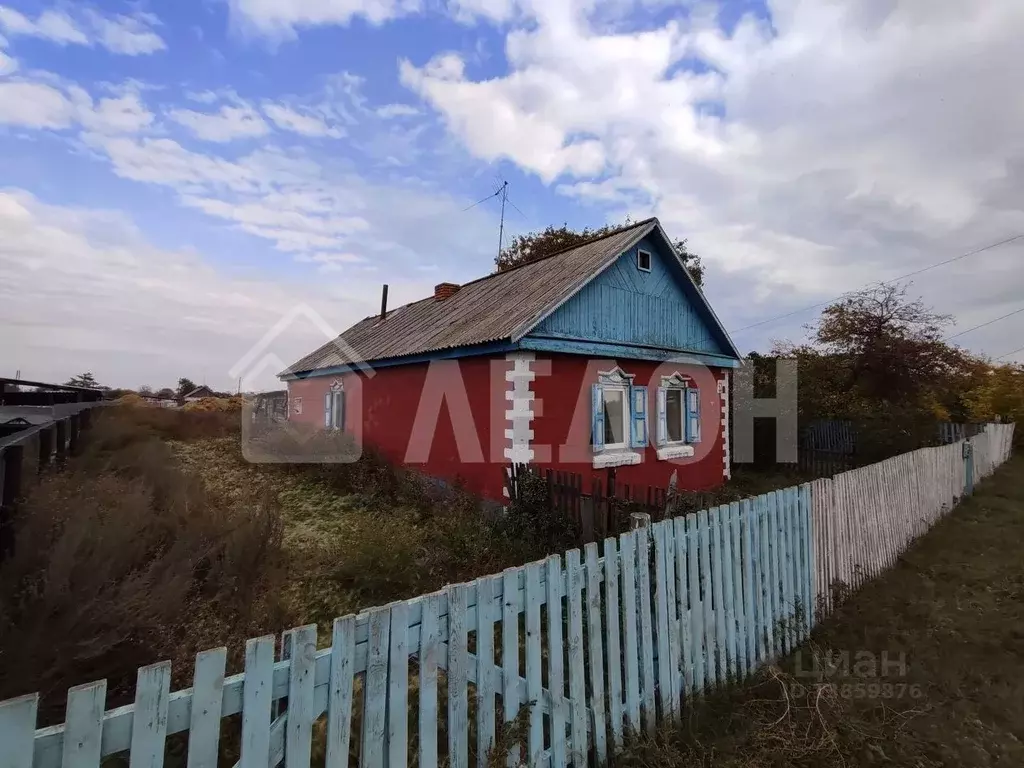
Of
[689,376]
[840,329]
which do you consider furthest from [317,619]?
[840,329]

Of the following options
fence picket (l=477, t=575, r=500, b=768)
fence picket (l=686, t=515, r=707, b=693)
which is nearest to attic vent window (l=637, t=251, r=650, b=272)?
fence picket (l=686, t=515, r=707, b=693)

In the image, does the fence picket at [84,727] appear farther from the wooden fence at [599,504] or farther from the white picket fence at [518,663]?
the wooden fence at [599,504]

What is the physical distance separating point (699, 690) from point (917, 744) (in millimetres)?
1336

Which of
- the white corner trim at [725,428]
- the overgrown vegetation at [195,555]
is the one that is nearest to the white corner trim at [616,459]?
the overgrown vegetation at [195,555]

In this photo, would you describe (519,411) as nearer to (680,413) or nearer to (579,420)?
(579,420)

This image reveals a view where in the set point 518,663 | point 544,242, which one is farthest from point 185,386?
point 518,663

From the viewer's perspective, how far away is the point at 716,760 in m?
3.04

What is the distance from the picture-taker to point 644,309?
1087 cm

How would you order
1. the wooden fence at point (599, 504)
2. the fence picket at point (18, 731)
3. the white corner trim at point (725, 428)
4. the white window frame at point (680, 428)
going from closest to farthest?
1. the fence picket at point (18, 731)
2. the wooden fence at point (599, 504)
3. the white window frame at point (680, 428)
4. the white corner trim at point (725, 428)

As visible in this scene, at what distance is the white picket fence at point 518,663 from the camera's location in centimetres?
175

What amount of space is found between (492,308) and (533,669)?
8670 mm

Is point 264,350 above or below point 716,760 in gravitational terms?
above

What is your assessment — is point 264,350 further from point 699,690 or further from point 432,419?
point 699,690

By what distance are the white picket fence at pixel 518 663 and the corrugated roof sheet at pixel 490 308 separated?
4.96m
